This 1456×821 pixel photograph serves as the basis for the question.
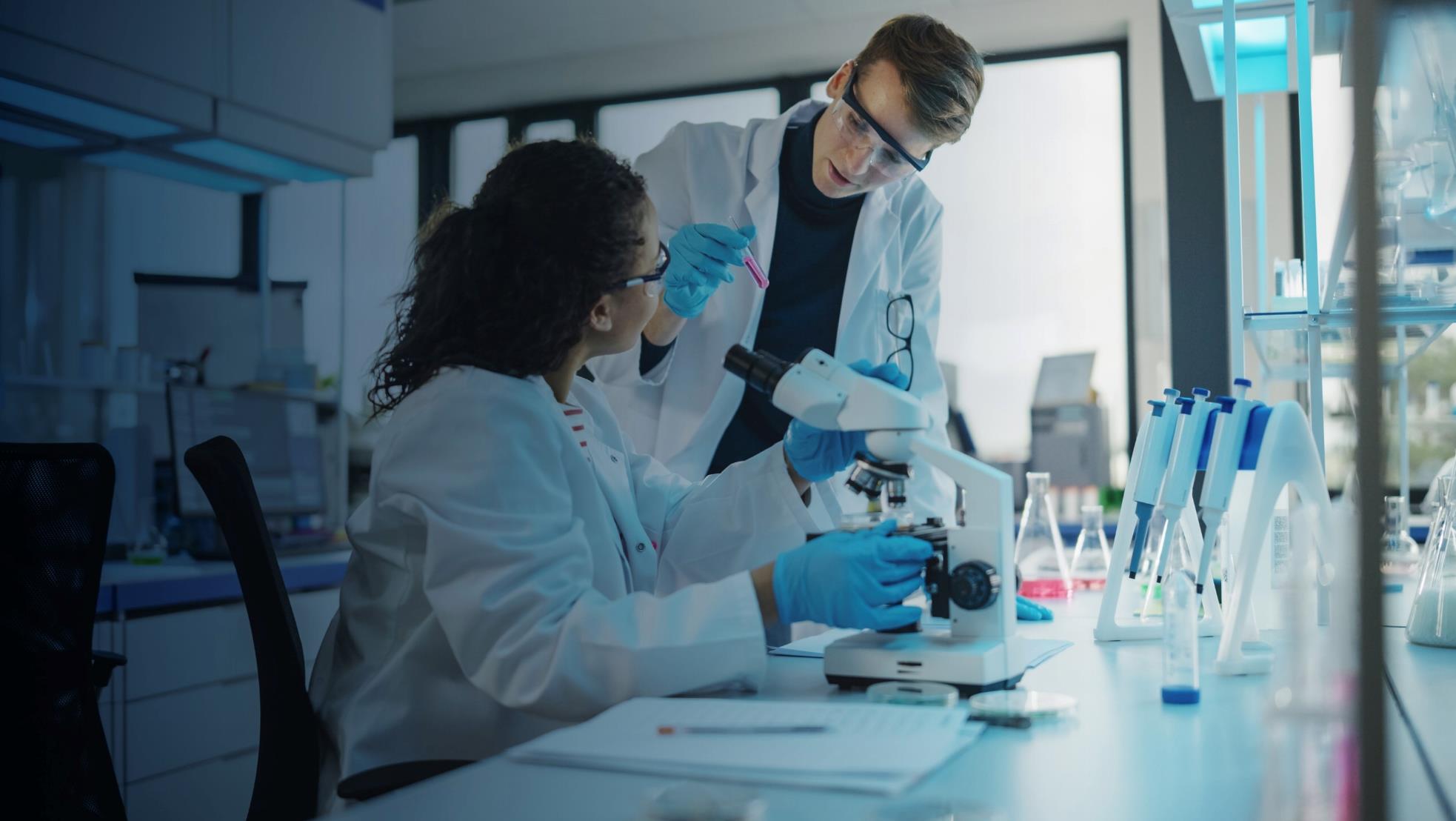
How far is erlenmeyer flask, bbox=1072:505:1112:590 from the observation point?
7.07 ft

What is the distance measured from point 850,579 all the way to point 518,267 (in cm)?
52

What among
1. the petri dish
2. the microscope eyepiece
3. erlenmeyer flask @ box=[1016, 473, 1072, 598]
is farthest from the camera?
erlenmeyer flask @ box=[1016, 473, 1072, 598]

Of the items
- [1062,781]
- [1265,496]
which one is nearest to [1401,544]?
[1265,496]

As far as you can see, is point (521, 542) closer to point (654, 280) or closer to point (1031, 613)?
point (654, 280)

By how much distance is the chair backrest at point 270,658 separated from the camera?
1.13 m

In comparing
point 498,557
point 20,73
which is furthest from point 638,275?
point 20,73

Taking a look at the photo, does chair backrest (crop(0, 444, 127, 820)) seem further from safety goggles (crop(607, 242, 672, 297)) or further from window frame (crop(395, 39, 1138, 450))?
window frame (crop(395, 39, 1138, 450))

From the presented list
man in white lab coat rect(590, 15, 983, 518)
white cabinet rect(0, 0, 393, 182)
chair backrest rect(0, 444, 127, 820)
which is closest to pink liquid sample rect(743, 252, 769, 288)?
man in white lab coat rect(590, 15, 983, 518)

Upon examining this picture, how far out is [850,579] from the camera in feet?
3.53

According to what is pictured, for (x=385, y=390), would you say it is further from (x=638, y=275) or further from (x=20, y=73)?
(x=20, y=73)

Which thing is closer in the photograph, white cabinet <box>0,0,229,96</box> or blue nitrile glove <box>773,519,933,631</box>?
blue nitrile glove <box>773,519,933,631</box>

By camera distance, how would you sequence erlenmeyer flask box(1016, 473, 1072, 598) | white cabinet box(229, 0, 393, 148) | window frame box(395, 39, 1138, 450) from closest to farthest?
1. erlenmeyer flask box(1016, 473, 1072, 598)
2. white cabinet box(229, 0, 393, 148)
3. window frame box(395, 39, 1138, 450)

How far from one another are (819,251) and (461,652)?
1411 mm

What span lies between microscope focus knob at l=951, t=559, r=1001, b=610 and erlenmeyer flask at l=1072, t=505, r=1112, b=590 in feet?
3.66
